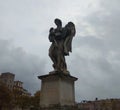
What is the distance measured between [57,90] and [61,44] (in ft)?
8.06

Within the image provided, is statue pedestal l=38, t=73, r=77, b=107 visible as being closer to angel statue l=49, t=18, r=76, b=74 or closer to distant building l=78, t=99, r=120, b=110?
angel statue l=49, t=18, r=76, b=74

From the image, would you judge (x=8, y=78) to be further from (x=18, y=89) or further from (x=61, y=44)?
(x=61, y=44)

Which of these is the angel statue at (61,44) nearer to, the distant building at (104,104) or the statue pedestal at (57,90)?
the statue pedestal at (57,90)

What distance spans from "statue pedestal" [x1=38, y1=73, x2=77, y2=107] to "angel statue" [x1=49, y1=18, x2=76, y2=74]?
62 cm

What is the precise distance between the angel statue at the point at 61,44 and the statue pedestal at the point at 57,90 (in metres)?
0.62

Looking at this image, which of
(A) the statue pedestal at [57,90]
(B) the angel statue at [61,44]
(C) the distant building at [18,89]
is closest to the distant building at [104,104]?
(C) the distant building at [18,89]

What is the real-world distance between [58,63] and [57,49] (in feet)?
2.49

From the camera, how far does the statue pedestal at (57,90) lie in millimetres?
11250

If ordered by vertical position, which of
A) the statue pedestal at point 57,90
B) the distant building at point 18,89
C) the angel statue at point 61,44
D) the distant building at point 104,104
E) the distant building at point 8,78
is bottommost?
the statue pedestal at point 57,90

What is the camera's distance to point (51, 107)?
11.0 m

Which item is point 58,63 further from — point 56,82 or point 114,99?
point 114,99

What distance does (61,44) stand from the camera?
12445mm

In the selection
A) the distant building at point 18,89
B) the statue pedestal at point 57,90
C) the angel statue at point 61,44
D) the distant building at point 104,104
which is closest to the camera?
the statue pedestal at point 57,90

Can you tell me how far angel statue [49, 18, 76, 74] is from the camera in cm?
1216
